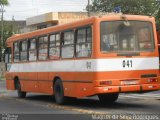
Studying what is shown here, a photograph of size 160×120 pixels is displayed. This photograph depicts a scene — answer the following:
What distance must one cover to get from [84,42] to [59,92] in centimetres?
267

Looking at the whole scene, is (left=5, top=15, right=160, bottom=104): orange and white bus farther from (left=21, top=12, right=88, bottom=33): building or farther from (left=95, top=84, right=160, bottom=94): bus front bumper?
(left=21, top=12, right=88, bottom=33): building

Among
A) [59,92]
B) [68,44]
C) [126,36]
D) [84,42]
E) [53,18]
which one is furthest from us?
[53,18]

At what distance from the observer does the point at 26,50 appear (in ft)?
76.2

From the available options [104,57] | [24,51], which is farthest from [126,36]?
[24,51]

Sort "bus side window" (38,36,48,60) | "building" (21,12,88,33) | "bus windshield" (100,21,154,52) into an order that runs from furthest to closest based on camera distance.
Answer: "building" (21,12,88,33)
"bus side window" (38,36,48,60)
"bus windshield" (100,21,154,52)

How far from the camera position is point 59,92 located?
19.7 meters

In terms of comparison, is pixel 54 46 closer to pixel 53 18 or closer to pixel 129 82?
pixel 129 82

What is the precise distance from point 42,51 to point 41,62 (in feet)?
1.44

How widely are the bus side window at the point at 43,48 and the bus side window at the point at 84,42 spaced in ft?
9.34

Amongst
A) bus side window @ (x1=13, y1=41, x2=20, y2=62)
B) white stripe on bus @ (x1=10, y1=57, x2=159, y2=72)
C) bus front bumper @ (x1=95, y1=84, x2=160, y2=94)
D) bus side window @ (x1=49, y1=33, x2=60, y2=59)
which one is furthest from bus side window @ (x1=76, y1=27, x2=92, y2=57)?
bus side window @ (x1=13, y1=41, x2=20, y2=62)

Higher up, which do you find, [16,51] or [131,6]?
[131,6]

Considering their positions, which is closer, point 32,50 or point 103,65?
point 103,65

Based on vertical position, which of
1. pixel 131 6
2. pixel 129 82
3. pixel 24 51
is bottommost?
pixel 129 82

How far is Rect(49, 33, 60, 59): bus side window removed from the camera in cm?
1989
